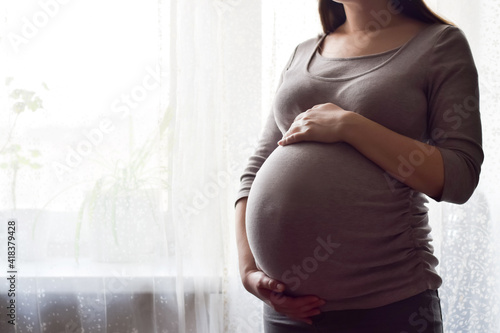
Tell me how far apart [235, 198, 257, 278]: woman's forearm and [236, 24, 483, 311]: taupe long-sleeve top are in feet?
0.29

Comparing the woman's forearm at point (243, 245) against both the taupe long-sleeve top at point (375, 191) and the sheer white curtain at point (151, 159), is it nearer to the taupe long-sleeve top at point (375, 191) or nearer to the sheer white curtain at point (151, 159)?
the taupe long-sleeve top at point (375, 191)

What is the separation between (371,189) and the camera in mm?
852

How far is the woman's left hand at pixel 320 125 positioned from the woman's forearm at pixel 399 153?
0.02m

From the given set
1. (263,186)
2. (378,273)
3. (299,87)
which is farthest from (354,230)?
(299,87)

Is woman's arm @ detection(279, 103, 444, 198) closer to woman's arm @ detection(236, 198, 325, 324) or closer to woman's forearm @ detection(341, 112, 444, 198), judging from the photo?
woman's forearm @ detection(341, 112, 444, 198)

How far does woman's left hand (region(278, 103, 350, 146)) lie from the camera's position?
0.88 m

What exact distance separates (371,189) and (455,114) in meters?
0.18

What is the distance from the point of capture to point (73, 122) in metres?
1.57

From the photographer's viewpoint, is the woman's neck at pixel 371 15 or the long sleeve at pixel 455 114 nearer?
the long sleeve at pixel 455 114

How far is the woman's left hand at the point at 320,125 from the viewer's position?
0.88 m

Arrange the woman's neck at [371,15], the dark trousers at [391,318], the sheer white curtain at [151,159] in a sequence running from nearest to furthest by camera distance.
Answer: the dark trousers at [391,318]
the woman's neck at [371,15]
the sheer white curtain at [151,159]

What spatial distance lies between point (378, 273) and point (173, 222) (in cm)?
80

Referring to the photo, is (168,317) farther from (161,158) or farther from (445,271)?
(445,271)

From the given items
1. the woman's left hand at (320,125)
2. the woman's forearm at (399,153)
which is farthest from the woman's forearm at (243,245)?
the woman's forearm at (399,153)
